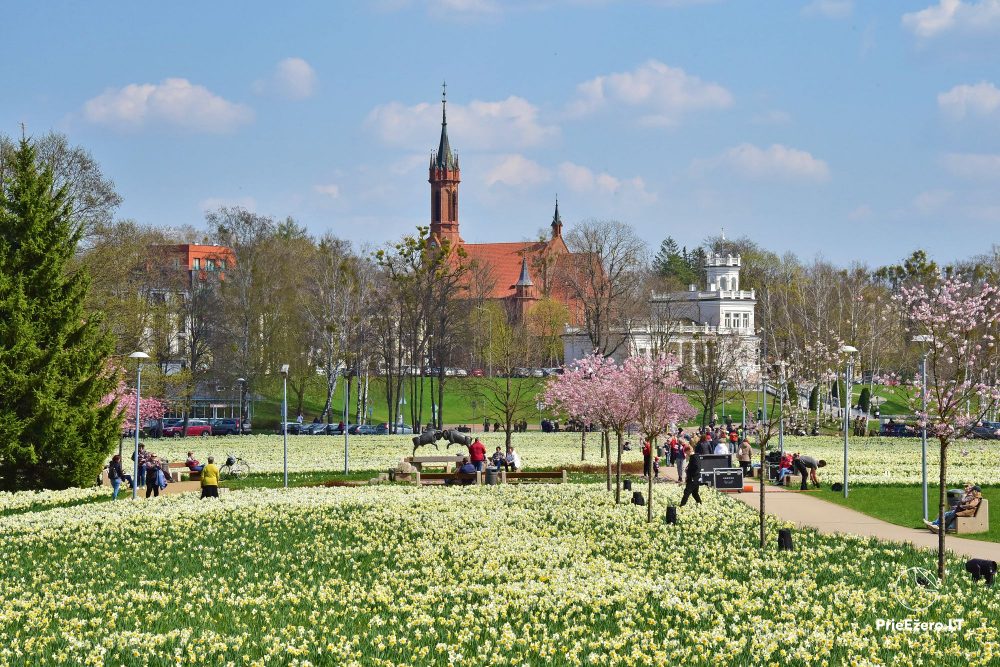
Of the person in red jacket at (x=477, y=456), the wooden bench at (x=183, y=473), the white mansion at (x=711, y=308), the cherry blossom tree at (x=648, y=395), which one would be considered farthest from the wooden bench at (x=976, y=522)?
the white mansion at (x=711, y=308)

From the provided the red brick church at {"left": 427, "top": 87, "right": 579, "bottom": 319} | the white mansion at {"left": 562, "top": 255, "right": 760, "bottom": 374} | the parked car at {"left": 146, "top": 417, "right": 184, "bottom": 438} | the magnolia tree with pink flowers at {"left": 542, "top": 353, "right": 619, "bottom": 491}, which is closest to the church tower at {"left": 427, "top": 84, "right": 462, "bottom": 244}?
the red brick church at {"left": 427, "top": 87, "right": 579, "bottom": 319}

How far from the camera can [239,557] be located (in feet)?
78.9

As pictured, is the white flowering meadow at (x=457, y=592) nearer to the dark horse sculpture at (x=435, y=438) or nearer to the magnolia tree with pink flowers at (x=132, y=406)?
the dark horse sculpture at (x=435, y=438)

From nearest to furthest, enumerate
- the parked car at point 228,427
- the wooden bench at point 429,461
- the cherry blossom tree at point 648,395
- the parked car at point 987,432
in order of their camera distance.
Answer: the cherry blossom tree at point 648,395 → the wooden bench at point 429,461 → the parked car at point 987,432 → the parked car at point 228,427

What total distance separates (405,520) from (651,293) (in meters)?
85.7

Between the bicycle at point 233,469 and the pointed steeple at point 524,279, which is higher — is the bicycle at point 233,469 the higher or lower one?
the lower one

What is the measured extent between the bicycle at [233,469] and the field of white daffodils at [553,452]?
67cm

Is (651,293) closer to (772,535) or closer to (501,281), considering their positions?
(501,281)

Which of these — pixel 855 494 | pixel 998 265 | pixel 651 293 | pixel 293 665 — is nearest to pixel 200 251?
pixel 651 293

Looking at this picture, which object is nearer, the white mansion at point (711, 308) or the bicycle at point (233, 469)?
the bicycle at point (233, 469)

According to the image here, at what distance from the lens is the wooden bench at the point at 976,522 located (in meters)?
27.8

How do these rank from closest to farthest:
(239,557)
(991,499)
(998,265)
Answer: (239,557) → (991,499) → (998,265)

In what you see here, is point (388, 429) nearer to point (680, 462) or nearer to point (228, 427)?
point (228, 427)

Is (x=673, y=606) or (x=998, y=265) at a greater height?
(x=998, y=265)
